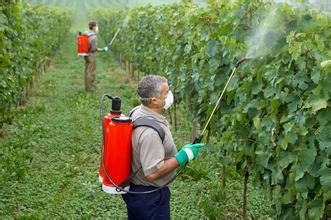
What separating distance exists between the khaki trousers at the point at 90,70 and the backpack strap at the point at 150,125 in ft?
31.3

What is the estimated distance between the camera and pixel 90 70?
13.0 metres

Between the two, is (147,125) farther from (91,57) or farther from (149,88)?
(91,57)

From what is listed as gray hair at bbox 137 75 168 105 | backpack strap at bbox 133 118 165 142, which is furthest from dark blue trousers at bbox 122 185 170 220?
gray hair at bbox 137 75 168 105

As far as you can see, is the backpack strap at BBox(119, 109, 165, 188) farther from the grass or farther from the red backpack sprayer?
the grass

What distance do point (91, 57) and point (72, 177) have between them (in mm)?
6341

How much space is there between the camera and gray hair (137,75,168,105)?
11.3ft

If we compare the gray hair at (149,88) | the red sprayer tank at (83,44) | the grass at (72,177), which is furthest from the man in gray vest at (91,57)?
the gray hair at (149,88)

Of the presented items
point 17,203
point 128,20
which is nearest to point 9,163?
point 17,203

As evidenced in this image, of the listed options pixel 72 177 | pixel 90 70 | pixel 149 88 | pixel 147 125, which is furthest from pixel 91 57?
pixel 147 125

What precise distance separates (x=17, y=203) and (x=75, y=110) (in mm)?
5057

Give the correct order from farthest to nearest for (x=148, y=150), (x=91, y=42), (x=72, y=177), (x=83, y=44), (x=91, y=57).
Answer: (x=91, y=57)
(x=91, y=42)
(x=83, y=44)
(x=72, y=177)
(x=148, y=150)

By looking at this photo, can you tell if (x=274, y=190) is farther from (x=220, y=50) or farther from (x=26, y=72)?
(x=26, y=72)

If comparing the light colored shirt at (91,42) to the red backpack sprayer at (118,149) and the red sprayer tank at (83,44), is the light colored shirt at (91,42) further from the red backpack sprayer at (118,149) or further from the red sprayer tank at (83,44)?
the red backpack sprayer at (118,149)

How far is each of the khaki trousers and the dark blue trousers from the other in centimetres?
944
